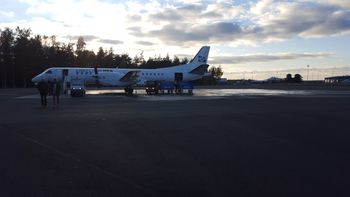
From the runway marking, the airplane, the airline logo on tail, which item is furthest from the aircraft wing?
the runway marking

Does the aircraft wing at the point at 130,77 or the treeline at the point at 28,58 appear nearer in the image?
the aircraft wing at the point at 130,77

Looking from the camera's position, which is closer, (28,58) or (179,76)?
(179,76)

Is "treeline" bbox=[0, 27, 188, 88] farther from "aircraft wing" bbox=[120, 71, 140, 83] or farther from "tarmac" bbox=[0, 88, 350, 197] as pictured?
"tarmac" bbox=[0, 88, 350, 197]

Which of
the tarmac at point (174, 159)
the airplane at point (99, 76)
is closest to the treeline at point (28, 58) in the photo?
the airplane at point (99, 76)

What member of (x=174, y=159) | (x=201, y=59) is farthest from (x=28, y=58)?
(x=174, y=159)

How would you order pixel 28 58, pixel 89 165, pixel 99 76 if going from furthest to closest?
pixel 28 58
pixel 99 76
pixel 89 165

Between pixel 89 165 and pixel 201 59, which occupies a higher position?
pixel 201 59

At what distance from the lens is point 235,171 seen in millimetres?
8086

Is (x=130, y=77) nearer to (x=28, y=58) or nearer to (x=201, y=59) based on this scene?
(x=201, y=59)

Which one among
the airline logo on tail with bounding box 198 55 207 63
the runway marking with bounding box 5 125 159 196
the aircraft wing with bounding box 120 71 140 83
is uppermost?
the airline logo on tail with bounding box 198 55 207 63


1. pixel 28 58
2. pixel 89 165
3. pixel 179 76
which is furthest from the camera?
pixel 28 58

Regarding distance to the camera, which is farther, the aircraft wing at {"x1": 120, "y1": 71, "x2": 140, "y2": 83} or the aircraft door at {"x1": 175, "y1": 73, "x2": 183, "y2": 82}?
the aircraft door at {"x1": 175, "y1": 73, "x2": 183, "y2": 82}

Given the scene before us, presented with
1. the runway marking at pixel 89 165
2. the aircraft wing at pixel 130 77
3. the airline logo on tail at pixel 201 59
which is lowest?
the runway marking at pixel 89 165

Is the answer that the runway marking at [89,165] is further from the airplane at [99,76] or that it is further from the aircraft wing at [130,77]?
the airplane at [99,76]
